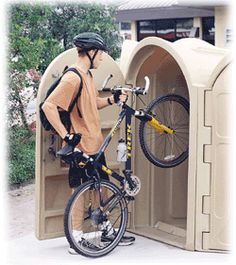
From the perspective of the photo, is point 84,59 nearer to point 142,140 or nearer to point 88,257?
point 142,140

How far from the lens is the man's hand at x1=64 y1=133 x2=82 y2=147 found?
18.3 ft

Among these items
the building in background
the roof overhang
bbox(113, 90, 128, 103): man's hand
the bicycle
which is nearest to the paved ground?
the bicycle

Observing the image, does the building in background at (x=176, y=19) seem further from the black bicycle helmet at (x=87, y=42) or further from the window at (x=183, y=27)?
the black bicycle helmet at (x=87, y=42)

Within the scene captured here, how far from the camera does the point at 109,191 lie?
20.1 ft

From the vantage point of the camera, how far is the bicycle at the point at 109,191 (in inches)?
Answer: 223

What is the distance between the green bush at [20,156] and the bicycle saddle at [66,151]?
14.6 ft

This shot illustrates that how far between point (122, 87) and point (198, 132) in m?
0.87

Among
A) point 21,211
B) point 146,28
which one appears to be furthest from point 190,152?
point 146,28

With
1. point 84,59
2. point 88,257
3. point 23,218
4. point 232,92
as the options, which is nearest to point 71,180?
point 88,257

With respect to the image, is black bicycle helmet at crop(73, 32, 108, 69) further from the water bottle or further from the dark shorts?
the dark shorts

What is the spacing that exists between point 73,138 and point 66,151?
0.39ft

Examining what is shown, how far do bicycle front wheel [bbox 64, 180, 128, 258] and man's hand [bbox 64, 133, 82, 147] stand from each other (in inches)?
14.0

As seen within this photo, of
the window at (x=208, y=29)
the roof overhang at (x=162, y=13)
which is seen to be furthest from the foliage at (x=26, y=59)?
the window at (x=208, y=29)

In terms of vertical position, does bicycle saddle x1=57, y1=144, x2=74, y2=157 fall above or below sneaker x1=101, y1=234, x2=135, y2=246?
above
